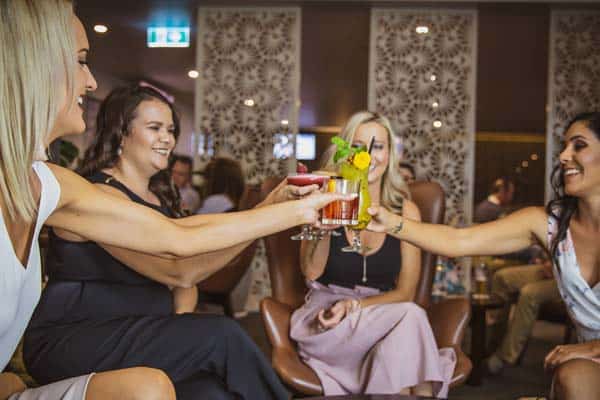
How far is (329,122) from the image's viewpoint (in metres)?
11.6

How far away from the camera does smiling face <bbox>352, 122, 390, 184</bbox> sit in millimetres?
3125

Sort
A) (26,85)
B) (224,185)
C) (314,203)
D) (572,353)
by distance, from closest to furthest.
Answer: (26,85)
(314,203)
(572,353)
(224,185)

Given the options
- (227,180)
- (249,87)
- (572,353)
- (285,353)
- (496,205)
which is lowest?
(285,353)

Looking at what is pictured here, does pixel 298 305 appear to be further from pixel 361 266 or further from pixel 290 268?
pixel 361 266

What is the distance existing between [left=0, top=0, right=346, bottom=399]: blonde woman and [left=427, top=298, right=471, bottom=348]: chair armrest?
118 cm

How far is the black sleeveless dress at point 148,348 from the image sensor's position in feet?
6.15

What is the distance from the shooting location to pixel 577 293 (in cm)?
233

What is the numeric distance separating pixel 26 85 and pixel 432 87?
623 cm

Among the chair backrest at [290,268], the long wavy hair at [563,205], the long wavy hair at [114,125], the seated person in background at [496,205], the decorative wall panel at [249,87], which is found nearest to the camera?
the long wavy hair at [563,205]

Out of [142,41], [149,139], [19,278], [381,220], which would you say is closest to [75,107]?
[19,278]

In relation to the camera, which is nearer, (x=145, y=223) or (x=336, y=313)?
(x=145, y=223)

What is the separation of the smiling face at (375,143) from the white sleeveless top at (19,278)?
181cm

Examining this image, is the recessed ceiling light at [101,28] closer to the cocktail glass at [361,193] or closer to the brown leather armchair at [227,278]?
the brown leather armchair at [227,278]

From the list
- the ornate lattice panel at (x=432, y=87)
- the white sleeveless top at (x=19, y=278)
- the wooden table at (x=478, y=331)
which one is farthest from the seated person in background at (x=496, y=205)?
the white sleeveless top at (x=19, y=278)
